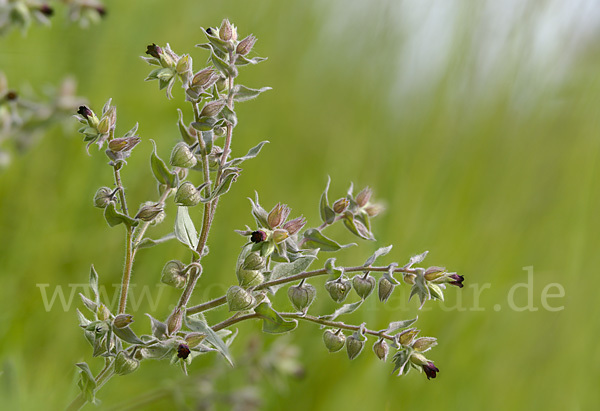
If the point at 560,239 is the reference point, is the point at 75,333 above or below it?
below

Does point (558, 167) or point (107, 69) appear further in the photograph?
point (558, 167)

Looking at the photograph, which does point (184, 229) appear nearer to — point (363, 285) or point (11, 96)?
point (363, 285)

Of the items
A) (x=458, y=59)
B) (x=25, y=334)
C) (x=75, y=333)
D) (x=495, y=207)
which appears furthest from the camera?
(x=495, y=207)

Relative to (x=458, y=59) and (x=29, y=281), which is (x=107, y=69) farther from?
(x=458, y=59)

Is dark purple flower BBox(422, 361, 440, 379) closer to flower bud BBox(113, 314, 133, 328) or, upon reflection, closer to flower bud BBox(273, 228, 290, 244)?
flower bud BBox(273, 228, 290, 244)

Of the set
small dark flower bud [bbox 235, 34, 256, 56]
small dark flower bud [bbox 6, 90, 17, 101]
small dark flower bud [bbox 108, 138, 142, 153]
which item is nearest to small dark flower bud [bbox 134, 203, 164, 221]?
small dark flower bud [bbox 108, 138, 142, 153]

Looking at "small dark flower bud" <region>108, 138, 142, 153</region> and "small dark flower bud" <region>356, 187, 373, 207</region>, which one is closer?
"small dark flower bud" <region>108, 138, 142, 153</region>

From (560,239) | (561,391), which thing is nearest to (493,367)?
(561,391)

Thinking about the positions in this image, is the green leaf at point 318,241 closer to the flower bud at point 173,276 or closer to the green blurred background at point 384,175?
the flower bud at point 173,276
